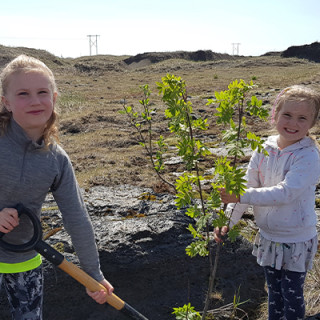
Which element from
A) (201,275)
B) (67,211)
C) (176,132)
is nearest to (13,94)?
(67,211)

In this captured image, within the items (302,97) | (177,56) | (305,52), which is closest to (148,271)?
(302,97)

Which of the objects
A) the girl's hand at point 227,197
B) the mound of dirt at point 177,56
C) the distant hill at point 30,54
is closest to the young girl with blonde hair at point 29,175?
the girl's hand at point 227,197

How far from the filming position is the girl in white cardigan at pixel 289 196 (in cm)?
255

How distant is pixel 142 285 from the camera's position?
3.54 meters

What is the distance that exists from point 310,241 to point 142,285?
1.47 m

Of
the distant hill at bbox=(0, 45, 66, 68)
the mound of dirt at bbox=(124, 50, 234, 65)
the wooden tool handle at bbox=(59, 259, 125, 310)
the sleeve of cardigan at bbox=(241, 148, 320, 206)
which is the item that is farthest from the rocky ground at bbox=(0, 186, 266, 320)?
the mound of dirt at bbox=(124, 50, 234, 65)

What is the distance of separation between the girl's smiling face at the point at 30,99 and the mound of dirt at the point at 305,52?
5159cm

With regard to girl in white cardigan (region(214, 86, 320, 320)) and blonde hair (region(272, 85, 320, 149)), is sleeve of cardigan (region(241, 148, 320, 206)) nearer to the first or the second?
girl in white cardigan (region(214, 86, 320, 320))

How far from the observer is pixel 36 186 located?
2.34m

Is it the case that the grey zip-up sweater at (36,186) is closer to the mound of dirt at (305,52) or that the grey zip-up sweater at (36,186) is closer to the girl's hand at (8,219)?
the girl's hand at (8,219)

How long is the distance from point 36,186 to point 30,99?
1.53 ft

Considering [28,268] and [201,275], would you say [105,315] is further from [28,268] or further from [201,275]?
[28,268]

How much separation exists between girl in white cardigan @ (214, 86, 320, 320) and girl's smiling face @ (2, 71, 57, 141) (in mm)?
1210

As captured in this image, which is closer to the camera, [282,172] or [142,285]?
[282,172]
